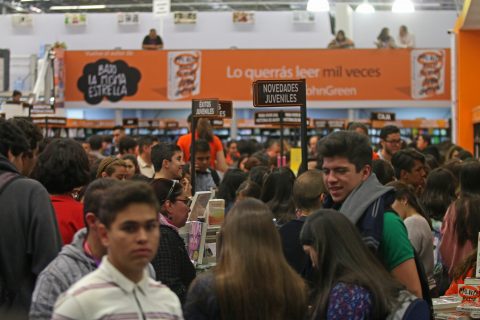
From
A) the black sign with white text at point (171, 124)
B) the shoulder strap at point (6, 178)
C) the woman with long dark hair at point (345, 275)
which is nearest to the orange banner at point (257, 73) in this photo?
the black sign with white text at point (171, 124)

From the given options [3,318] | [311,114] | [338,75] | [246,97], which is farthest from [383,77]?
[3,318]

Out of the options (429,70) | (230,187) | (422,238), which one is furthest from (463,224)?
(429,70)

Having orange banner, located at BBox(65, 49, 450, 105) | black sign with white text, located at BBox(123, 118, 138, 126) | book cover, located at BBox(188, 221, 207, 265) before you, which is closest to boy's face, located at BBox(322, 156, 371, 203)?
book cover, located at BBox(188, 221, 207, 265)

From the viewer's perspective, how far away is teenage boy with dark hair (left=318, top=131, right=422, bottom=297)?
3.21 meters

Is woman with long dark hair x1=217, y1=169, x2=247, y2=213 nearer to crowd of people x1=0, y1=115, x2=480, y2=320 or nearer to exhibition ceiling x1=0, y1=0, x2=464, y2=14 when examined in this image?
crowd of people x1=0, y1=115, x2=480, y2=320

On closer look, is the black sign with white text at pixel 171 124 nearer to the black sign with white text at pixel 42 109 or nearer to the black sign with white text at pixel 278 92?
the black sign with white text at pixel 42 109

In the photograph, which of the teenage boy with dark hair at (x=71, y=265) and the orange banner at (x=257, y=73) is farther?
the orange banner at (x=257, y=73)

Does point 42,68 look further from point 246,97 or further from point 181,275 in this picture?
point 181,275

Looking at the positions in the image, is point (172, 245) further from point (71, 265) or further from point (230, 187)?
point (230, 187)

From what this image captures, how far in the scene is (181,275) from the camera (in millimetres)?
3932

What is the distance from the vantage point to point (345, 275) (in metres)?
2.94

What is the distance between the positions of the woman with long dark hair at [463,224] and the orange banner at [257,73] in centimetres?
1160

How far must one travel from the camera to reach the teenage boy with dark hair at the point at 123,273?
7.69 ft

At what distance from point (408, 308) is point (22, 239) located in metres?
1.46
